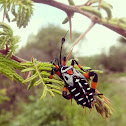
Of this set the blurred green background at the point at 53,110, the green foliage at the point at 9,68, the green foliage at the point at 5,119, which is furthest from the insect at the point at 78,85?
the green foliage at the point at 5,119

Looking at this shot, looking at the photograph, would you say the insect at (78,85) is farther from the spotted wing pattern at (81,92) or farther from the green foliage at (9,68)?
the green foliage at (9,68)

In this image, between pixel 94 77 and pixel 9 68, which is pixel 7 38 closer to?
pixel 9 68

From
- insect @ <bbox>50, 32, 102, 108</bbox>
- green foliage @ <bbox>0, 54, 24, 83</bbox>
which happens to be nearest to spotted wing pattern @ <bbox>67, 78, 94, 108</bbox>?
insect @ <bbox>50, 32, 102, 108</bbox>

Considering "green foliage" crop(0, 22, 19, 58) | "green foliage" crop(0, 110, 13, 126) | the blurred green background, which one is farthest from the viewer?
"green foliage" crop(0, 110, 13, 126)

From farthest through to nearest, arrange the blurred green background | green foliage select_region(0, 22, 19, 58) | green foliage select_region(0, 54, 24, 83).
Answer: the blurred green background, green foliage select_region(0, 22, 19, 58), green foliage select_region(0, 54, 24, 83)

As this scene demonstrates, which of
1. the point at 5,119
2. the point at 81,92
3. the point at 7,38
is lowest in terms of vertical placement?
the point at 5,119

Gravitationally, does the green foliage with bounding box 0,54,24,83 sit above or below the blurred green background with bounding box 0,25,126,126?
above

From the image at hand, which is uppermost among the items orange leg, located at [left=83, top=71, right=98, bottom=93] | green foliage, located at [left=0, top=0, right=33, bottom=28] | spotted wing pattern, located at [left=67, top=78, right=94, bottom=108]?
green foliage, located at [left=0, top=0, right=33, bottom=28]

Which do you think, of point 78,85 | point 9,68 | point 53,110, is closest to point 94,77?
point 78,85

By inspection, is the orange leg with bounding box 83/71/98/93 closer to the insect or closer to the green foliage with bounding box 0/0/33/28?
the insect

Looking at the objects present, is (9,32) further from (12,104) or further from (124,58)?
(124,58)
